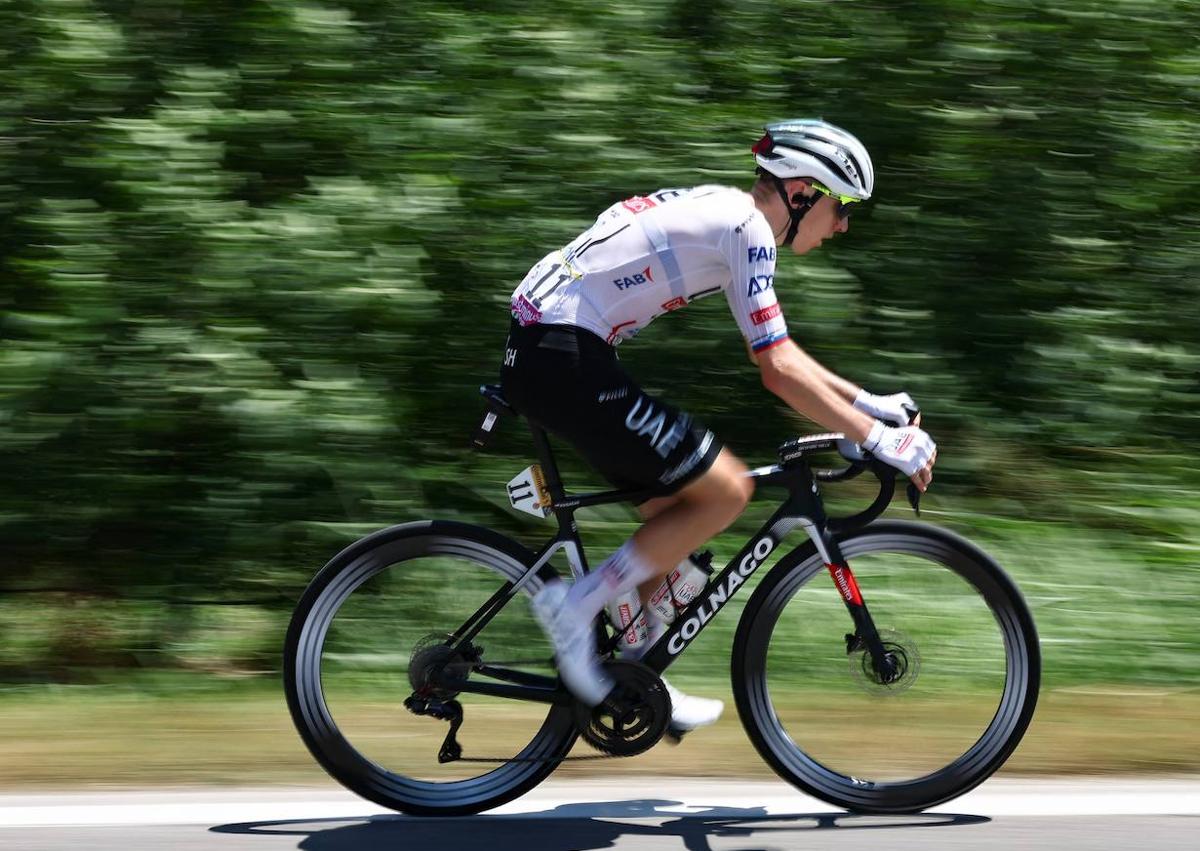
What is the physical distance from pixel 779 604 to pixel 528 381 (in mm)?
979

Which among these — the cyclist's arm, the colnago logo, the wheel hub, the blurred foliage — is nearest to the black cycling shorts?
the cyclist's arm

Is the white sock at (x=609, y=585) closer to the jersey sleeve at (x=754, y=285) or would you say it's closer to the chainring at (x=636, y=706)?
the chainring at (x=636, y=706)

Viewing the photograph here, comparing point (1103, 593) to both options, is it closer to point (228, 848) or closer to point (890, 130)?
point (890, 130)

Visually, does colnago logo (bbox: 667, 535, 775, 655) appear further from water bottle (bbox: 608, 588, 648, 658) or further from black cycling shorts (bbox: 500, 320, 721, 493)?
black cycling shorts (bbox: 500, 320, 721, 493)

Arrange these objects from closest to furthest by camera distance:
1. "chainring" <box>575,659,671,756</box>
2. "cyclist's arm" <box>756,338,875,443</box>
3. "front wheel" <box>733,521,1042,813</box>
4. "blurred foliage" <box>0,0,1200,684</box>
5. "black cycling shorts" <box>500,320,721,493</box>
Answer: "cyclist's arm" <box>756,338,875,443</box>
"black cycling shorts" <box>500,320,721,493</box>
"chainring" <box>575,659,671,756</box>
"front wheel" <box>733,521,1042,813</box>
"blurred foliage" <box>0,0,1200,684</box>

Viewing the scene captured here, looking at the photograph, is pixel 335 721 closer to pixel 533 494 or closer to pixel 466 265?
pixel 533 494

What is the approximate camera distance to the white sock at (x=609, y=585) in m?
4.11

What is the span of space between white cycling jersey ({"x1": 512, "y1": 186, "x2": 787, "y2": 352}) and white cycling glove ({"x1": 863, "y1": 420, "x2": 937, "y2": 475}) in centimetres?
36

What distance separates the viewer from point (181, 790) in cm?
449

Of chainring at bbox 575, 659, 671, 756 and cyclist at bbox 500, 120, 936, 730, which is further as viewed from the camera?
chainring at bbox 575, 659, 671, 756

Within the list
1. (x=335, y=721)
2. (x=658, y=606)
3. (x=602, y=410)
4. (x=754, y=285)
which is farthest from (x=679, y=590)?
(x=335, y=721)

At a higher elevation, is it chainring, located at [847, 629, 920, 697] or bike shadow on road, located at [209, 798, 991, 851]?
chainring, located at [847, 629, 920, 697]

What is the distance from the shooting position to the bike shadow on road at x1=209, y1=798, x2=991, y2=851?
159 inches

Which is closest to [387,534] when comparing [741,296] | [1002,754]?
[741,296]
